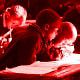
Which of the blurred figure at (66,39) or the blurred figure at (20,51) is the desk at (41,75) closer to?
the blurred figure at (20,51)

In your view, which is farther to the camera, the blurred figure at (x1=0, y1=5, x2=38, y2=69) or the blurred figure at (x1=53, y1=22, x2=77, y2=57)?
the blurred figure at (x1=53, y1=22, x2=77, y2=57)

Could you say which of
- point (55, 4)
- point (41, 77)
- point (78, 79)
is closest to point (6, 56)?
point (78, 79)

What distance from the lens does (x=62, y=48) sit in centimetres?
264

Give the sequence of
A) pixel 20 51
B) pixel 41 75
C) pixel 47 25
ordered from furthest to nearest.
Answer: pixel 47 25
pixel 20 51
pixel 41 75

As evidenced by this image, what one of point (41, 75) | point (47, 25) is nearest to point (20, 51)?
point (47, 25)

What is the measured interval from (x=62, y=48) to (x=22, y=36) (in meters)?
0.44

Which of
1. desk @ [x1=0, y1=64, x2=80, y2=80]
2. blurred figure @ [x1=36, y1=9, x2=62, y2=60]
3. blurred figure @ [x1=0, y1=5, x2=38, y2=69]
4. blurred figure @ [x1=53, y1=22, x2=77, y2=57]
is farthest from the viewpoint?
blurred figure @ [x1=53, y1=22, x2=77, y2=57]

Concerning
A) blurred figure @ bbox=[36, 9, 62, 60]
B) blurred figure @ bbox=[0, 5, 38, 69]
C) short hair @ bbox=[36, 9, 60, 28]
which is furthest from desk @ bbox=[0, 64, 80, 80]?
short hair @ bbox=[36, 9, 60, 28]

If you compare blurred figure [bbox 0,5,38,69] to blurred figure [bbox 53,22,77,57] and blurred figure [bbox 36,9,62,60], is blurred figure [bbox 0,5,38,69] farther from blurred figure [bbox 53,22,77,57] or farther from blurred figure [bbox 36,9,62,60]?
blurred figure [bbox 53,22,77,57]

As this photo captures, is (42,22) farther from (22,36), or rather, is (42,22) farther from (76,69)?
(76,69)

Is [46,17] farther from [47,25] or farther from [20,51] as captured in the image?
[20,51]

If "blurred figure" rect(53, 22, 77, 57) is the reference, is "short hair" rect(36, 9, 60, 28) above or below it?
above

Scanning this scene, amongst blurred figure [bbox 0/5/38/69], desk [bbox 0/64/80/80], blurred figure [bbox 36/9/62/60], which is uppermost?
blurred figure [bbox 36/9/62/60]

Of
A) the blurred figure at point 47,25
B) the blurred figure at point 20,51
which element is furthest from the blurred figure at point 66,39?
the blurred figure at point 20,51
